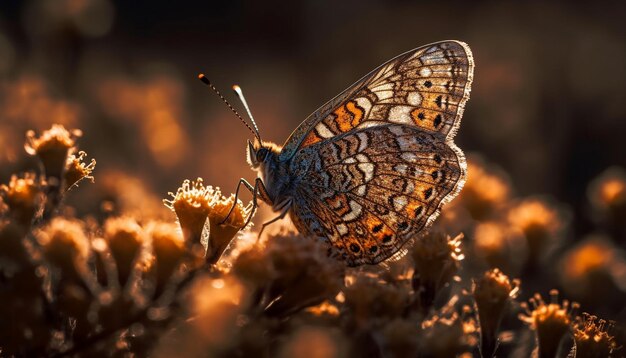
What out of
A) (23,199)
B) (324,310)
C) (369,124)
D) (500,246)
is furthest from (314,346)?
(500,246)

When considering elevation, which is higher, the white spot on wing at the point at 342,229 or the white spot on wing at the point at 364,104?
the white spot on wing at the point at 364,104

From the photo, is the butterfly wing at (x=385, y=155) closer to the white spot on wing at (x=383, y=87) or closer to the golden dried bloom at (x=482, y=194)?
the white spot on wing at (x=383, y=87)

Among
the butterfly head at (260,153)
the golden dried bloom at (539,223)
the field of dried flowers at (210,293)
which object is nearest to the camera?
the field of dried flowers at (210,293)

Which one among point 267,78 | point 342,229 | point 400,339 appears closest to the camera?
point 400,339

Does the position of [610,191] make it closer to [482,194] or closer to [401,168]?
[482,194]

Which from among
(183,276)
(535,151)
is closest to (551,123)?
(535,151)

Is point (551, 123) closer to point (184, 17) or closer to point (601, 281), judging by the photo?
point (601, 281)

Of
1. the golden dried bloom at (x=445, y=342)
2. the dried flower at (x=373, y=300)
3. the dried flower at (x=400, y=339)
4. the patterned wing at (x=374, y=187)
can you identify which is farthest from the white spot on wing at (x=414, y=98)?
the dried flower at (x=400, y=339)
